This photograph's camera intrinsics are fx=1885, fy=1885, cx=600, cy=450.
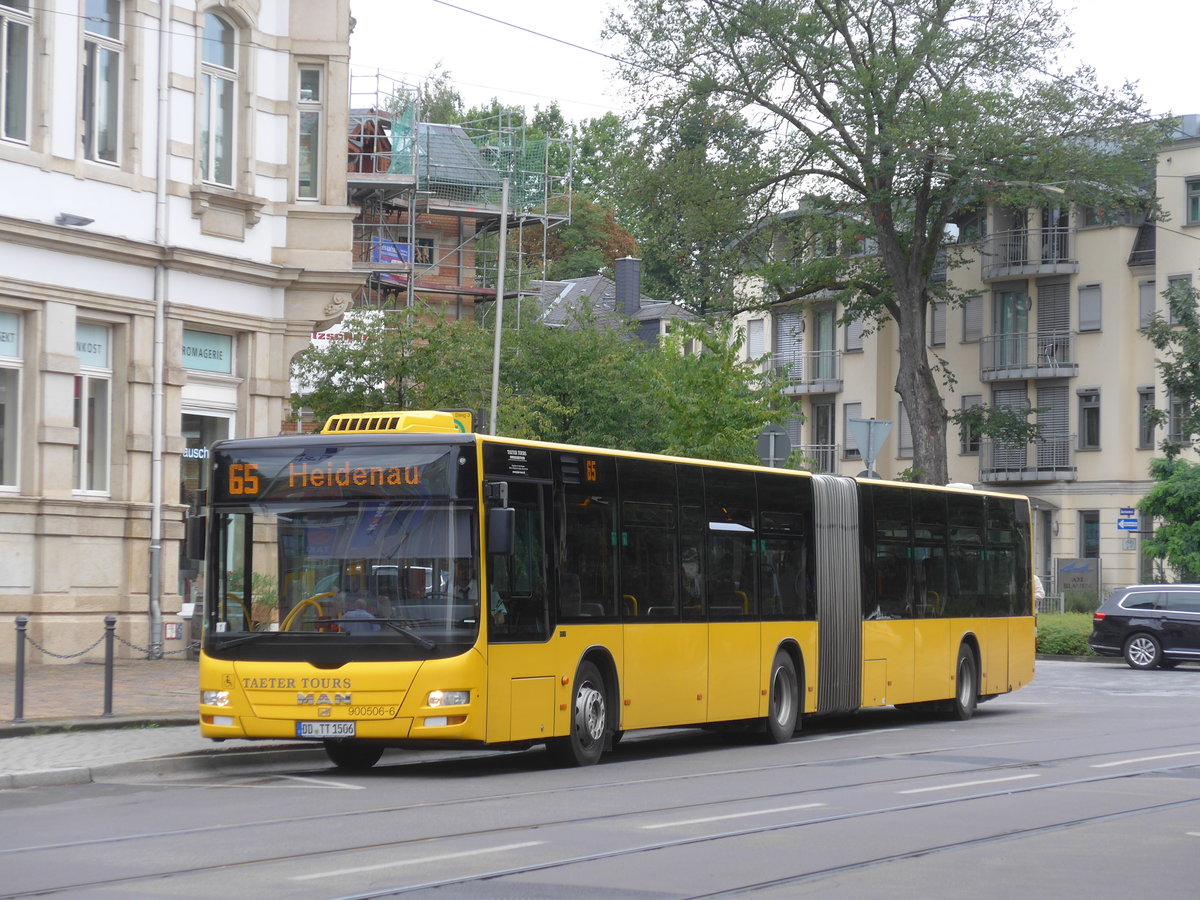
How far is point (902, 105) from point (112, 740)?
1233 inches

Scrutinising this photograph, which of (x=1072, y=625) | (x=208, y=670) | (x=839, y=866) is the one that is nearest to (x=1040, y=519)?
(x=1072, y=625)

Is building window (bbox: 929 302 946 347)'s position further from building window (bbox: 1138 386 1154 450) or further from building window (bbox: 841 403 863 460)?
building window (bbox: 1138 386 1154 450)

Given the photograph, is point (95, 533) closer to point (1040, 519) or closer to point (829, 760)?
point (829, 760)

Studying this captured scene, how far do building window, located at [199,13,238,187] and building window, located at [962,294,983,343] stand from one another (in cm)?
3738

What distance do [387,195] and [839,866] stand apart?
53693 mm

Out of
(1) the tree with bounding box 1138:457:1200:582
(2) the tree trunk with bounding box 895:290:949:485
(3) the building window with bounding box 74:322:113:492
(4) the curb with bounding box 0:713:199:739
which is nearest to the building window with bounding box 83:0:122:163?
(3) the building window with bounding box 74:322:113:492

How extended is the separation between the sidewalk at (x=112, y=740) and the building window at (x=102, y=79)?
750 cm

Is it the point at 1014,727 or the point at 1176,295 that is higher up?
the point at 1176,295

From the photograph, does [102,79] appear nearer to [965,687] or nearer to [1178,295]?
[965,687]

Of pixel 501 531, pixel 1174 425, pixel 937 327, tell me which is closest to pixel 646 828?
pixel 501 531

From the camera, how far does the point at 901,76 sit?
42594mm

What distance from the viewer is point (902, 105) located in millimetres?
43219

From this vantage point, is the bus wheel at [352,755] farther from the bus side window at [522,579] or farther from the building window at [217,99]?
the building window at [217,99]

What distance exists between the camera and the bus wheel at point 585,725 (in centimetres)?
1547
